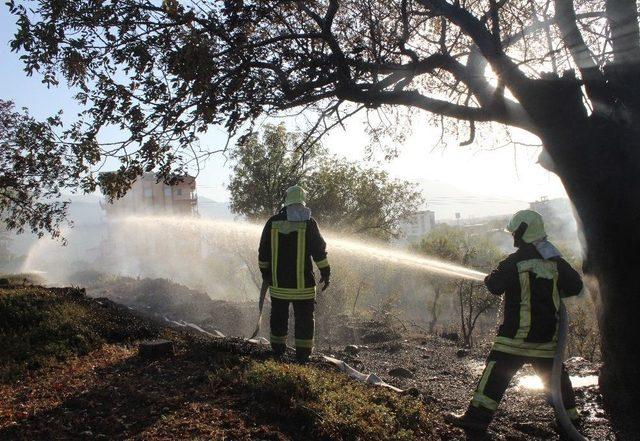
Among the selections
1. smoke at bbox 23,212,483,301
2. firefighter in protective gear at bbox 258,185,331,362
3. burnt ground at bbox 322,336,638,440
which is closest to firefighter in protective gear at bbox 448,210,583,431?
burnt ground at bbox 322,336,638,440

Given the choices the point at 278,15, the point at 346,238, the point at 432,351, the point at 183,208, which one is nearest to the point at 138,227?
the point at 183,208

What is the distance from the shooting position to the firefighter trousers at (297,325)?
5543 mm

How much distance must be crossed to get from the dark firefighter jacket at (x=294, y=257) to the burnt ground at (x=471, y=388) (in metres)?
1.54

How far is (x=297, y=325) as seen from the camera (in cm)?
560

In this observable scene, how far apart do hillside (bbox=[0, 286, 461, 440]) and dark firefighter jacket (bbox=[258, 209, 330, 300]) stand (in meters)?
0.72

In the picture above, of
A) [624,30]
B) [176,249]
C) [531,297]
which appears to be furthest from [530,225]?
[176,249]

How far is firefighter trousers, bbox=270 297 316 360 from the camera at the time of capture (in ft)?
18.2

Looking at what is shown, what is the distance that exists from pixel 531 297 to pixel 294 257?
2390 millimetres

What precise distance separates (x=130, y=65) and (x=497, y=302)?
2003 centimetres

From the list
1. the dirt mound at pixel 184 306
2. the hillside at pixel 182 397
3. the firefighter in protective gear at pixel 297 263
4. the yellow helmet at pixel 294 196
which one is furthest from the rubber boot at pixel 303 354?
the dirt mound at pixel 184 306

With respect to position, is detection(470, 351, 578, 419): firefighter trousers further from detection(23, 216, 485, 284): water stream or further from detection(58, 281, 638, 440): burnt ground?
detection(23, 216, 485, 284): water stream

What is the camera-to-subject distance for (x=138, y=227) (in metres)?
49.8

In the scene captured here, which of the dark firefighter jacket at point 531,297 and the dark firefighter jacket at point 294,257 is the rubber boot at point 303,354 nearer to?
the dark firefighter jacket at point 294,257

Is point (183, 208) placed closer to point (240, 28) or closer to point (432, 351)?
point (432, 351)
